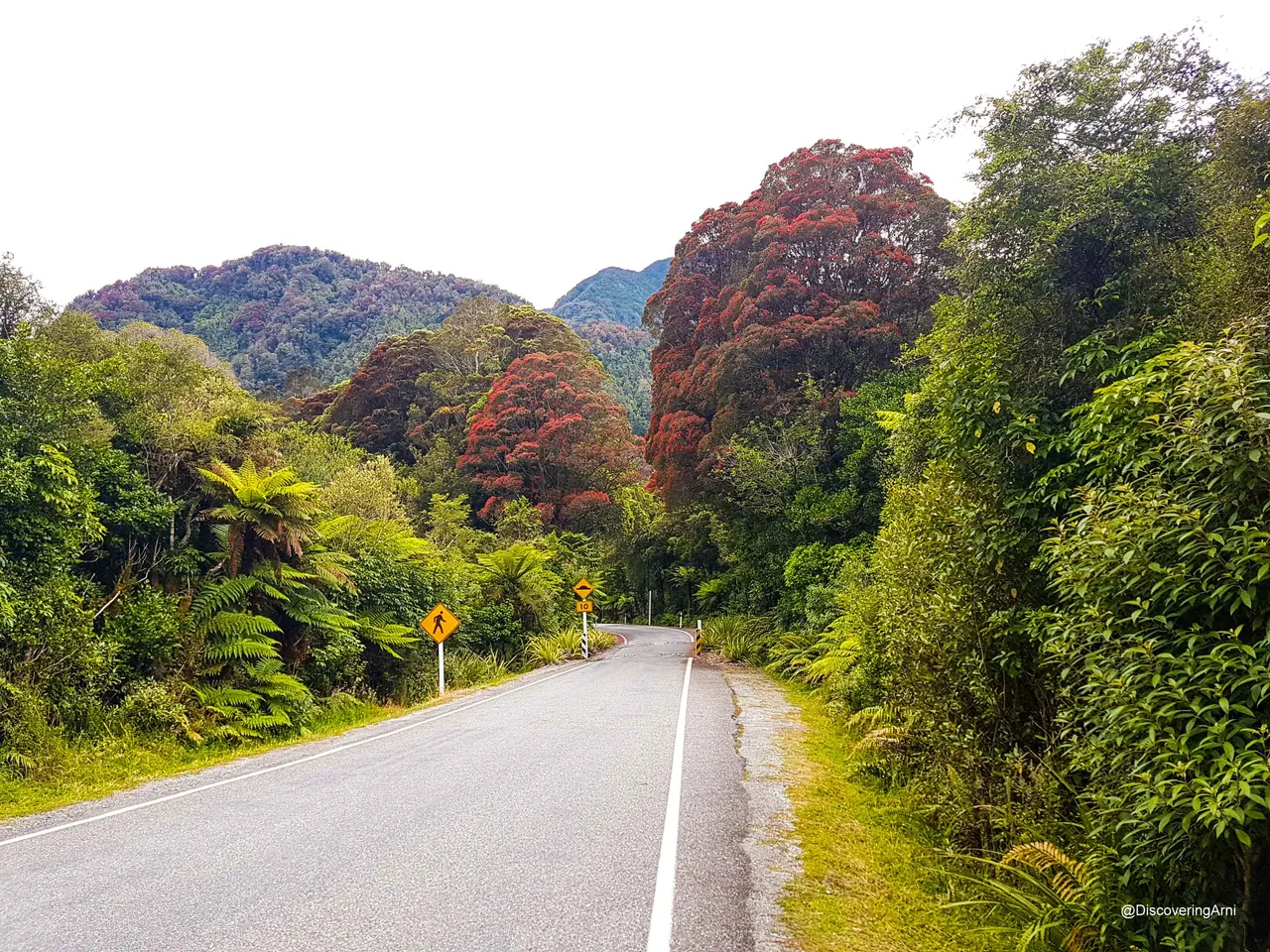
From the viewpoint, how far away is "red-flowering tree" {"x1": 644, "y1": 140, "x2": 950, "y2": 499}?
19109 mm

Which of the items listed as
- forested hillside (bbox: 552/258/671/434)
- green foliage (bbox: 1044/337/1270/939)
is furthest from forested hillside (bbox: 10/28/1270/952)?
forested hillside (bbox: 552/258/671/434)

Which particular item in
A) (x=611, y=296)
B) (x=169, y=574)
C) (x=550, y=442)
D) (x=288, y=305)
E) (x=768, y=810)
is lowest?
(x=768, y=810)

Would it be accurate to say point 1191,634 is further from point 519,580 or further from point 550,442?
point 550,442

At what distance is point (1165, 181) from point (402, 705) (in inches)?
570

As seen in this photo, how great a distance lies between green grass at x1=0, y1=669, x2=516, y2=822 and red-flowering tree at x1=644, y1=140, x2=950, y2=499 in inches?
535

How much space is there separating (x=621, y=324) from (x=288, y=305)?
3567 centimetres

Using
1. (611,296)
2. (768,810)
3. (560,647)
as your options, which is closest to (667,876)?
(768,810)

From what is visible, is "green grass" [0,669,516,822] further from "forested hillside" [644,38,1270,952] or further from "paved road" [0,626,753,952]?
"forested hillside" [644,38,1270,952]

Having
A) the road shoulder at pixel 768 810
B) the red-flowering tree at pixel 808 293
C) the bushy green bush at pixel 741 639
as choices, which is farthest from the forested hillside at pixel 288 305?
the road shoulder at pixel 768 810

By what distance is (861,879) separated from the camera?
4914 millimetres

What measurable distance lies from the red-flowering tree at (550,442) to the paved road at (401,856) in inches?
969

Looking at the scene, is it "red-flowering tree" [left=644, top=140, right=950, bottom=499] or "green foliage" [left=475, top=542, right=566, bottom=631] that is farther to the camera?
"green foliage" [left=475, top=542, right=566, bottom=631]

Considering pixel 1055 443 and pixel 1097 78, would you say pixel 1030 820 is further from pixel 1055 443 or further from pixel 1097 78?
pixel 1097 78

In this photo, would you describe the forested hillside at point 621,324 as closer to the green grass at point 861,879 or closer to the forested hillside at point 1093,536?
the forested hillside at point 1093,536
